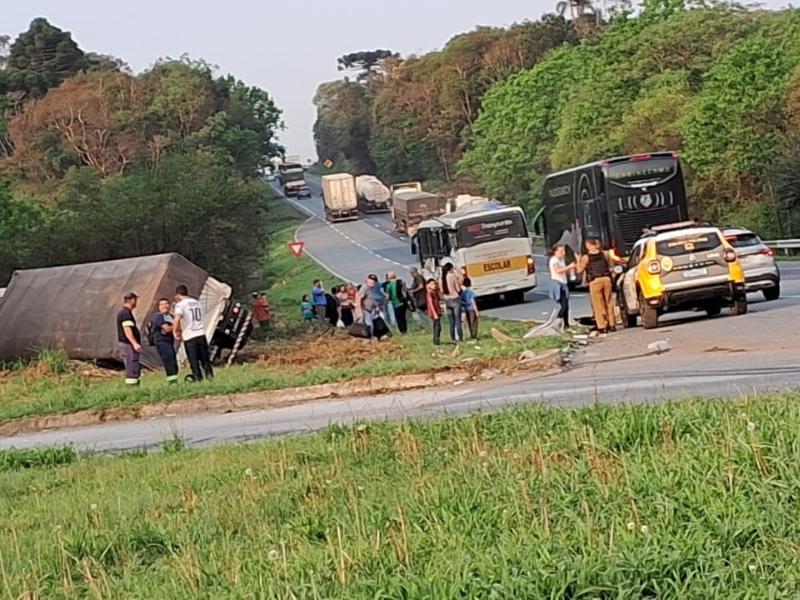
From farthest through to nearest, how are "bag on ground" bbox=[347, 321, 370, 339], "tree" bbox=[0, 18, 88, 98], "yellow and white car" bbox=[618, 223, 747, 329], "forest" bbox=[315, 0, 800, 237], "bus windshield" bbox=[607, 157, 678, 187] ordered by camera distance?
"tree" bbox=[0, 18, 88, 98] → "forest" bbox=[315, 0, 800, 237] → "bus windshield" bbox=[607, 157, 678, 187] → "bag on ground" bbox=[347, 321, 370, 339] → "yellow and white car" bbox=[618, 223, 747, 329]

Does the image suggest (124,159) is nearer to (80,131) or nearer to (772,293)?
(80,131)

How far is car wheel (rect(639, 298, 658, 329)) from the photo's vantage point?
21392 mm

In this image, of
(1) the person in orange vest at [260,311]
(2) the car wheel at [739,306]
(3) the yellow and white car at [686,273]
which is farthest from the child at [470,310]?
(1) the person in orange vest at [260,311]

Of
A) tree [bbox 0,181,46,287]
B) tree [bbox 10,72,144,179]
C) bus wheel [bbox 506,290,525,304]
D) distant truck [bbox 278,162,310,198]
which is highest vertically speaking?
tree [bbox 10,72,144,179]

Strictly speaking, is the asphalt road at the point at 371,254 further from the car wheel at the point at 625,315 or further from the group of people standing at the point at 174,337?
the group of people standing at the point at 174,337

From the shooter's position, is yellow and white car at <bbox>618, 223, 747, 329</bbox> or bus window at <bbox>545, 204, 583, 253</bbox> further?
bus window at <bbox>545, 204, 583, 253</bbox>

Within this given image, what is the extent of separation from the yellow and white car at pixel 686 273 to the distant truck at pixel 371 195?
249 ft

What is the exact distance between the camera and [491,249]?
125 ft

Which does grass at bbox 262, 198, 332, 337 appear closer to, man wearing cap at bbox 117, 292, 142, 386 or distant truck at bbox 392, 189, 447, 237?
distant truck at bbox 392, 189, 447, 237

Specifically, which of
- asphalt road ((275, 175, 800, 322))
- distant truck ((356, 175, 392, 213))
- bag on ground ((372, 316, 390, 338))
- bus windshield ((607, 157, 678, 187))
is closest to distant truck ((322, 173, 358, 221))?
asphalt road ((275, 175, 800, 322))

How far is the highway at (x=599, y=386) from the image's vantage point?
13078mm

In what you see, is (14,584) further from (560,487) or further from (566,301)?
(566,301)

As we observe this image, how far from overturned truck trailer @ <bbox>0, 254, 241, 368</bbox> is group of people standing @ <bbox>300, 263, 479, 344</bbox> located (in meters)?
3.79

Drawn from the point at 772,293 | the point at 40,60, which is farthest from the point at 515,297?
the point at 40,60
